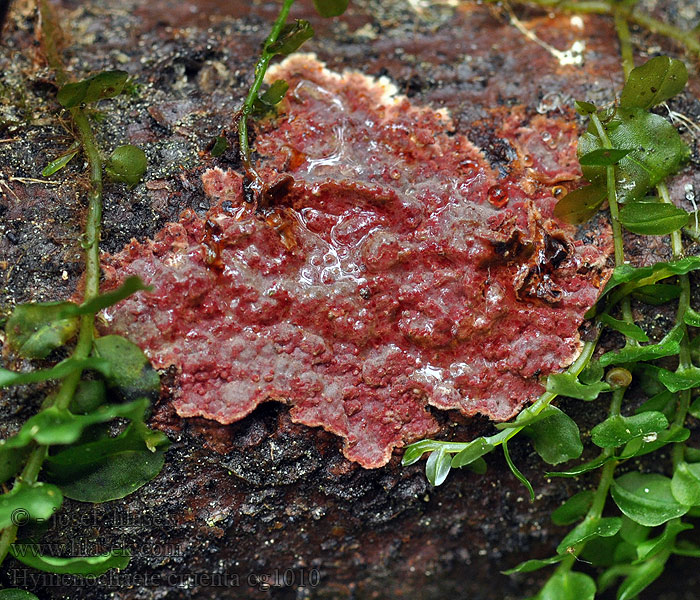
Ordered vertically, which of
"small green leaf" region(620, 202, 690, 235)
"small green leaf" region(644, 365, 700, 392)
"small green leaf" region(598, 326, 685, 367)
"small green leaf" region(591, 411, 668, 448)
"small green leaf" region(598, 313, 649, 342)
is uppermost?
"small green leaf" region(620, 202, 690, 235)

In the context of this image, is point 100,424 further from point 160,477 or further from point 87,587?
point 87,587

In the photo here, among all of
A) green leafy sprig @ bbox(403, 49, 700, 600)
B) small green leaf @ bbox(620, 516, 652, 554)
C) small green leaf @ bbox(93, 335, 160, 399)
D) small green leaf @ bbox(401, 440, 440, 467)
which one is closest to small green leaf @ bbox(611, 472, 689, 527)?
green leafy sprig @ bbox(403, 49, 700, 600)

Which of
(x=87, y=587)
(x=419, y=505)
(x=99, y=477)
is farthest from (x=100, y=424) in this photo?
(x=419, y=505)

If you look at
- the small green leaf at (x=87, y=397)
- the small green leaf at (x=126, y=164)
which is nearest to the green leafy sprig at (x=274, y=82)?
the small green leaf at (x=126, y=164)

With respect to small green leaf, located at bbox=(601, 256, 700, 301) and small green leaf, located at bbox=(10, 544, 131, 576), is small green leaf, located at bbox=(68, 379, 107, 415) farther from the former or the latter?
small green leaf, located at bbox=(601, 256, 700, 301)

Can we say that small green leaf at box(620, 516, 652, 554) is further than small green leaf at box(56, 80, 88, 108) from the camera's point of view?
Yes

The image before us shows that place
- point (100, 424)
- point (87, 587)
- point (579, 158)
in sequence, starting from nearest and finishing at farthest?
point (100, 424), point (579, 158), point (87, 587)

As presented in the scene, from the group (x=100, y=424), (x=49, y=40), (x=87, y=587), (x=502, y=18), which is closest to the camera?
(x=100, y=424)
